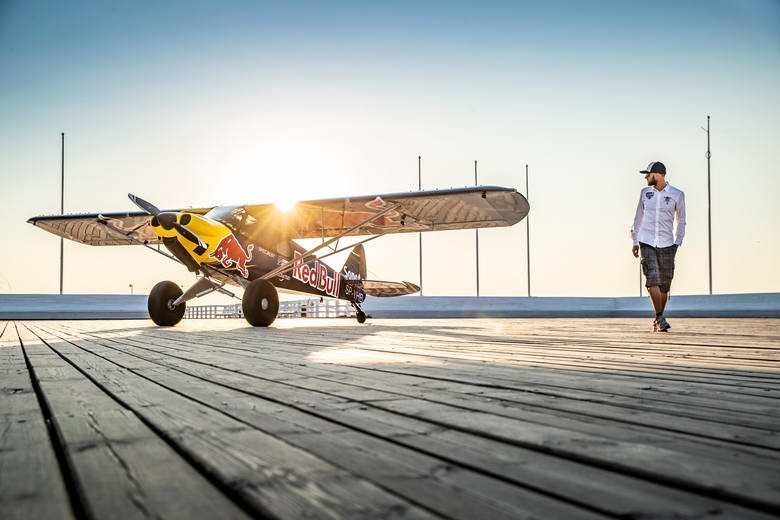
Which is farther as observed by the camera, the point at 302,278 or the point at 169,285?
the point at 302,278

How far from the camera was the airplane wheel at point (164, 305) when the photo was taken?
36.8ft

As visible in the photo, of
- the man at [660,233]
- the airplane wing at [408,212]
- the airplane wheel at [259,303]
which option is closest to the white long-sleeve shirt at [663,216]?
the man at [660,233]

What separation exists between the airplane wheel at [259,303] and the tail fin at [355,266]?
18.9ft

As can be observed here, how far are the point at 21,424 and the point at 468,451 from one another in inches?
53.5

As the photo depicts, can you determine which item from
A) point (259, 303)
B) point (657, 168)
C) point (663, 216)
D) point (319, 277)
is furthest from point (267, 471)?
point (319, 277)

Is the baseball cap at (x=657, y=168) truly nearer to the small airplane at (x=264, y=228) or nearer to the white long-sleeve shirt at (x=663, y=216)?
the white long-sleeve shirt at (x=663, y=216)

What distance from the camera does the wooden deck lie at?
107 centimetres

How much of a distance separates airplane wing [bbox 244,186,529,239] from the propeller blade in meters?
1.88

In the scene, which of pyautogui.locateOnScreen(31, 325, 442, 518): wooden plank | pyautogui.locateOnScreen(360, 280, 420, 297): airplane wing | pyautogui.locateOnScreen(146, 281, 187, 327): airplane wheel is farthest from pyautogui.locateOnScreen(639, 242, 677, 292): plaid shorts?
pyautogui.locateOnScreen(360, 280, 420, 297): airplane wing

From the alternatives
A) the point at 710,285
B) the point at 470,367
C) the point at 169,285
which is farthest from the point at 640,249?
the point at 710,285

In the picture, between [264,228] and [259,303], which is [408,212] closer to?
[264,228]

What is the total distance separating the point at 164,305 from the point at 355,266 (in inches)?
291

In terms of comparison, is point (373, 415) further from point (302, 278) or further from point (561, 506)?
point (302, 278)

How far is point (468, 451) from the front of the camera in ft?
4.78
